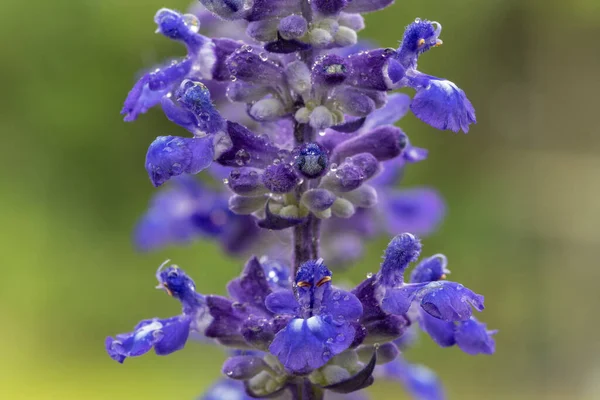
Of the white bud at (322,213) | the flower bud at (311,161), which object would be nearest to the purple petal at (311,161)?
the flower bud at (311,161)

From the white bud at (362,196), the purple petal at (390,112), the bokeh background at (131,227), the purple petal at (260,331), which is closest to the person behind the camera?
the purple petal at (260,331)

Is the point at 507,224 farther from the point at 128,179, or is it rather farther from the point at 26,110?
the point at 26,110

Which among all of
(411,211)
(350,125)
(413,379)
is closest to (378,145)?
(350,125)

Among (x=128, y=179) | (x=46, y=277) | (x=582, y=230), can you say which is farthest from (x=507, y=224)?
(x=46, y=277)

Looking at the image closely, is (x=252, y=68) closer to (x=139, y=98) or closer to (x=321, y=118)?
(x=321, y=118)

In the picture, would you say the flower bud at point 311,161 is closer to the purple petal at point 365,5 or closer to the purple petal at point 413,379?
the purple petal at point 365,5

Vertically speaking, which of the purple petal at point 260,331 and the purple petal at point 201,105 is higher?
the purple petal at point 201,105
